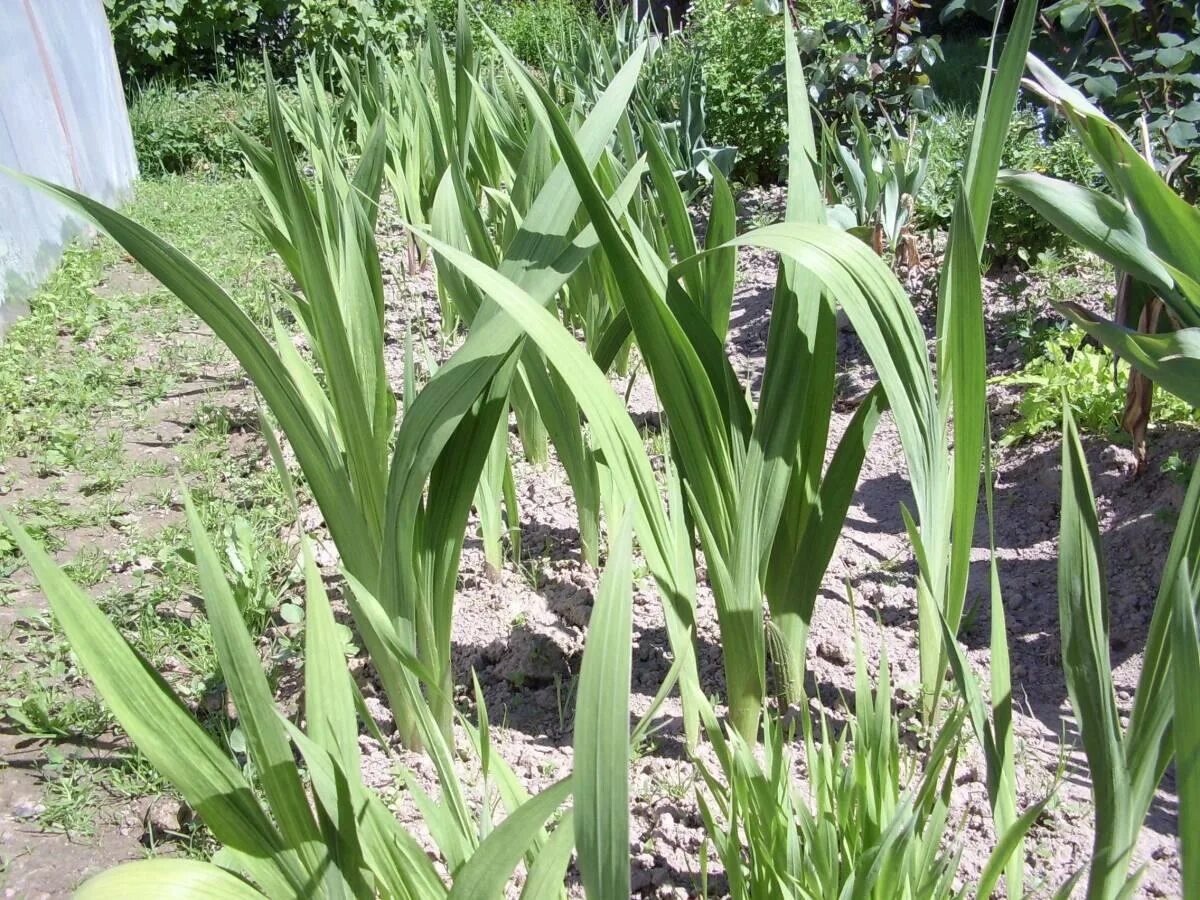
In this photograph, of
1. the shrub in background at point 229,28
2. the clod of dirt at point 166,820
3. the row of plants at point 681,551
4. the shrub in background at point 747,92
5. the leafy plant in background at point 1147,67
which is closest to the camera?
the row of plants at point 681,551

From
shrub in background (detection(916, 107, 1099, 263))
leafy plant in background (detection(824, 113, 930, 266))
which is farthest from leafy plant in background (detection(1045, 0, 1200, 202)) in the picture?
leafy plant in background (detection(824, 113, 930, 266))

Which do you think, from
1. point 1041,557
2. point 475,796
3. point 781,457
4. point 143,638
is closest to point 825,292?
point 781,457

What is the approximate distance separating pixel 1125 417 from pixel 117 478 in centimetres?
231

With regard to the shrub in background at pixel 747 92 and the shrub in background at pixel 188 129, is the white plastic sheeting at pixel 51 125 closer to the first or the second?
the shrub in background at pixel 188 129

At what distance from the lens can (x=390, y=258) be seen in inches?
160

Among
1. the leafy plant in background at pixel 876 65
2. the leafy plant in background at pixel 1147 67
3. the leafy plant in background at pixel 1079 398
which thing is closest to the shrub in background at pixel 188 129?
the leafy plant in background at pixel 876 65

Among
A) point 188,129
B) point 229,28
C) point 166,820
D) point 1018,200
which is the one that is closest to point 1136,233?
point 166,820

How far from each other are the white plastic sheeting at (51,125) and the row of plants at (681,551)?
276 cm

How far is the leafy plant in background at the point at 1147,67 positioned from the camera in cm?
206

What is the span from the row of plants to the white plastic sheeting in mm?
2760

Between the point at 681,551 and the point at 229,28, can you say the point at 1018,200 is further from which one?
the point at 229,28

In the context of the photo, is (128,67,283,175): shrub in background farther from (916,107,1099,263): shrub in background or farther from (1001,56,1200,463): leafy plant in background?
(1001,56,1200,463): leafy plant in background

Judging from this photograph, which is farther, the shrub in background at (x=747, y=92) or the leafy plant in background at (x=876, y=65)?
the shrub in background at (x=747, y=92)

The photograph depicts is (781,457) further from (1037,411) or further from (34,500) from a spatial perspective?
(34,500)
